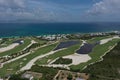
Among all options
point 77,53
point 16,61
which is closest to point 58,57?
point 77,53

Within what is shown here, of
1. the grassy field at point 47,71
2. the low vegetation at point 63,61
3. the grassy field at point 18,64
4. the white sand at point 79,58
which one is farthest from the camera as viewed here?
the white sand at point 79,58

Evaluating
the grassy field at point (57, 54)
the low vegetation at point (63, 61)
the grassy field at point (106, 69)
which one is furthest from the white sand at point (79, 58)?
the grassy field at point (106, 69)

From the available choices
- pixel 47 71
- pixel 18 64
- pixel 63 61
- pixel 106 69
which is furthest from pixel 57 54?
pixel 106 69

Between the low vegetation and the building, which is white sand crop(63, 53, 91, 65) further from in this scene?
Result: the building

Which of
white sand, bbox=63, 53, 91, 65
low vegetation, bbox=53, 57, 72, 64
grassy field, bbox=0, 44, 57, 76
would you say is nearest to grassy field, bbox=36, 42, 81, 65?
low vegetation, bbox=53, 57, 72, 64

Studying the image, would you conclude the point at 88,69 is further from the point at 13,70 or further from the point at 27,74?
the point at 13,70

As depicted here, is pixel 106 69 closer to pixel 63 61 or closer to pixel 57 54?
pixel 63 61

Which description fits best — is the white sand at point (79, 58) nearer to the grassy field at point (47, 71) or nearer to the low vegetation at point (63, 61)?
the low vegetation at point (63, 61)

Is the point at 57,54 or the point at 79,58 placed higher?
the point at 57,54
